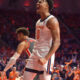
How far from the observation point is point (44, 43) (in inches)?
134

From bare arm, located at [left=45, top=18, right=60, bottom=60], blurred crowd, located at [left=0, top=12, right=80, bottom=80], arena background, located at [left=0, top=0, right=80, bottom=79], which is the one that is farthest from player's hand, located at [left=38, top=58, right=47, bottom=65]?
arena background, located at [left=0, top=0, right=80, bottom=79]

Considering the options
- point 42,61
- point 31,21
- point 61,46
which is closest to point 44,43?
point 42,61

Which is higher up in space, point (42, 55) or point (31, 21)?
point (42, 55)

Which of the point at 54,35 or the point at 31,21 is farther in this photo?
the point at 31,21

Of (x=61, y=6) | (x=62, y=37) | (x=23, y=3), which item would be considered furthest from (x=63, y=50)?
(x=23, y=3)

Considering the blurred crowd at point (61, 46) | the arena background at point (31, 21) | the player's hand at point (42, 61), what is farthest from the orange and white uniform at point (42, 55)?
the arena background at point (31, 21)

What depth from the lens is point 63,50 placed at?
18641 millimetres

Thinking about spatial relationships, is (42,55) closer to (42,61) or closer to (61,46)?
(42,61)

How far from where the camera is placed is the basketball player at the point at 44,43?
3321 millimetres

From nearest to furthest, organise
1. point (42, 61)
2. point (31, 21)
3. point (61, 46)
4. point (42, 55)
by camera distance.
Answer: point (42, 61) < point (42, 55) < point (61, 46) < point (31, 21)

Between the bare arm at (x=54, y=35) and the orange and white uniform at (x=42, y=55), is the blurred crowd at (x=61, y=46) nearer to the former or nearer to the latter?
the orange and white uniform at (x=42, y=55)

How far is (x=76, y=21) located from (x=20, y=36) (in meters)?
18.0

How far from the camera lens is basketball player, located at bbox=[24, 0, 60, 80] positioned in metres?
3.32

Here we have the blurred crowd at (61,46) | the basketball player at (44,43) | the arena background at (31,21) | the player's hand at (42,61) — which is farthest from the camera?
the arena background at (31,21)
